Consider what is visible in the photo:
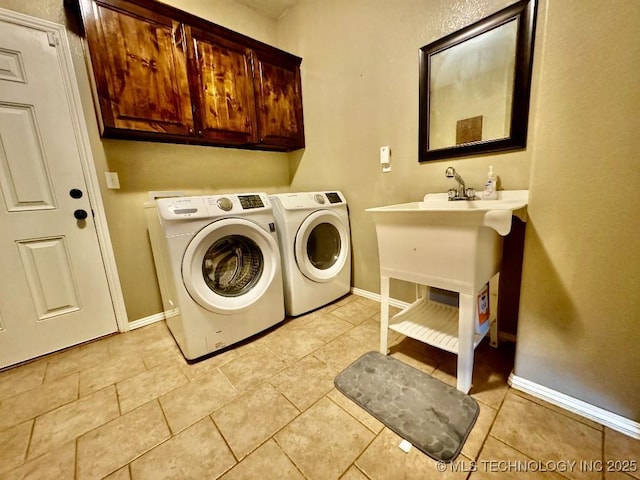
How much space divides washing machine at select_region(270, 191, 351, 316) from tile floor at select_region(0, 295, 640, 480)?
16.3 inches

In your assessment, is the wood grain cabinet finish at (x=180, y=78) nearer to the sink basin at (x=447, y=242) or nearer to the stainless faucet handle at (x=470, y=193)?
the sink basin at (x=447, y=242)

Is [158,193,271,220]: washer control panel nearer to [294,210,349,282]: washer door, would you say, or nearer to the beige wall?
[294,210,349,282]: washer door

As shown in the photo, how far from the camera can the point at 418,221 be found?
1.04 meters

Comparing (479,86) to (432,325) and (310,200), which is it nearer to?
(310,200)

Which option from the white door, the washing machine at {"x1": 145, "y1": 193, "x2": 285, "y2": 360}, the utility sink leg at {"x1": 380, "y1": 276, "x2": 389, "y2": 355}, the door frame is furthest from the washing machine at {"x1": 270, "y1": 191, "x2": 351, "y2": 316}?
the white door

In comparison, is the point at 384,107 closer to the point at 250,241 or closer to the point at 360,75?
the point at 360,75

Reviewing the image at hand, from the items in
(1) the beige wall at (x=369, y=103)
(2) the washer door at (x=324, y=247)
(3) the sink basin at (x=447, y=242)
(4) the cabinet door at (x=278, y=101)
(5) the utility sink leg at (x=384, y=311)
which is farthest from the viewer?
(4) the cabinet door at (x=278, y=101)

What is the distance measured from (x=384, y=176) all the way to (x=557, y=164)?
1.00 meters

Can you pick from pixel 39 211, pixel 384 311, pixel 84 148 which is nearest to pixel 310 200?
pixel 384 311

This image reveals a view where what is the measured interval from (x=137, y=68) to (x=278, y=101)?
0.95 meters

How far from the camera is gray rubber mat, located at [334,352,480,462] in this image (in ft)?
2.85

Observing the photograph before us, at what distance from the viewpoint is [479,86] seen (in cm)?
131

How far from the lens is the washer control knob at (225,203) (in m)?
1.34

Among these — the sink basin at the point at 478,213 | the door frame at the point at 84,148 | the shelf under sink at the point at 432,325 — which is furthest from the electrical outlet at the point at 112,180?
the shelf under sink at the point at 432,325
